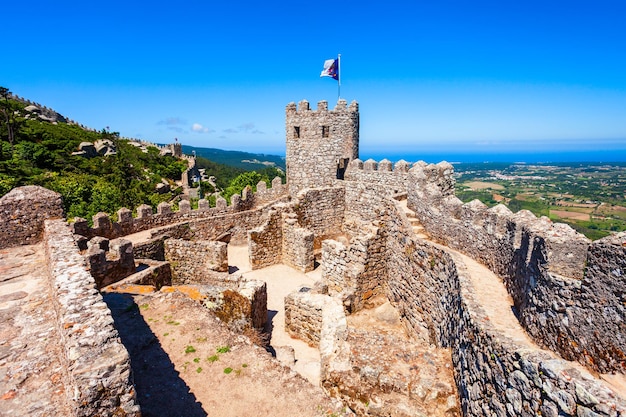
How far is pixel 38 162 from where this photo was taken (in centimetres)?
3497

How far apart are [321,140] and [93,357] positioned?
46.2ft

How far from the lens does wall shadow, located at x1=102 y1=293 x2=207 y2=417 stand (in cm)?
480

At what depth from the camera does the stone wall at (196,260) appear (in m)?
11.9

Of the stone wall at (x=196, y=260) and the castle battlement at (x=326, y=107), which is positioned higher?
the castle battlement at (x=326, y=107)

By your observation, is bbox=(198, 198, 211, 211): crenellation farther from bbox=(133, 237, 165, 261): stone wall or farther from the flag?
the flag

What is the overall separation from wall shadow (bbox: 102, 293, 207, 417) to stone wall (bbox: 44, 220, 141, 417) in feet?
6.41

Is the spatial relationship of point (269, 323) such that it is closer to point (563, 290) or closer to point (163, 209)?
point (563, 290)

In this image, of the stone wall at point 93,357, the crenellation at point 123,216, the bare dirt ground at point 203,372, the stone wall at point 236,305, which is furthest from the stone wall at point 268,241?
the stone wall at point 93,357

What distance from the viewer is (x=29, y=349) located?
12.9 feet

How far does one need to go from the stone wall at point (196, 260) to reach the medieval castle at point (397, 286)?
45 mm

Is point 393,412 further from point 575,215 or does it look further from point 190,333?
point 575,215

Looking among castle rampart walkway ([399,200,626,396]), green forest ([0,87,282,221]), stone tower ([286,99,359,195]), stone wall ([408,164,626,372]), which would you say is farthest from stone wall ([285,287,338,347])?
green forest ([0,87,282,221])

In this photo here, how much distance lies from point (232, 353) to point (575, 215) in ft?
73.2

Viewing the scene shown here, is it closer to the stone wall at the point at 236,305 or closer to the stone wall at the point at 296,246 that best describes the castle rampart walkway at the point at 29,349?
the stone wall at the point at 236,305
